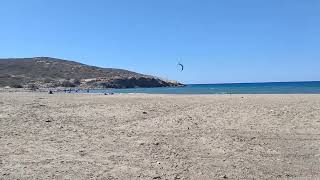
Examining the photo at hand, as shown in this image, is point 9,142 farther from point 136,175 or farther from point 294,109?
point 294,109

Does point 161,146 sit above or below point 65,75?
below

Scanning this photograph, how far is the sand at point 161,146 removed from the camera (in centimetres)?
841

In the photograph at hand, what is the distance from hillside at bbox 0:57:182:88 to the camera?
111562 millimetres

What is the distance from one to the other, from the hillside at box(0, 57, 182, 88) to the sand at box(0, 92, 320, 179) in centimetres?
8943

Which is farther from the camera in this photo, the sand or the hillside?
the hillside

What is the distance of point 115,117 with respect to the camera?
17016 mm

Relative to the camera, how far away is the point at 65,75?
13038 cm

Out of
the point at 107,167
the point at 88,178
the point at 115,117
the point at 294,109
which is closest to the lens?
the point at 88,178

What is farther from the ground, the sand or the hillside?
the hillside

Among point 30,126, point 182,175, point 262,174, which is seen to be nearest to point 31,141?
point 30,126

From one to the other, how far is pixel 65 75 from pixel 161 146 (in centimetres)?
12296

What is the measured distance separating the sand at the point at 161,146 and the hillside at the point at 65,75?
89433mm

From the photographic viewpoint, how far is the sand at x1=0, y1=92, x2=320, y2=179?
8406mm

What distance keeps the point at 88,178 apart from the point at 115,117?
29.9 feet
